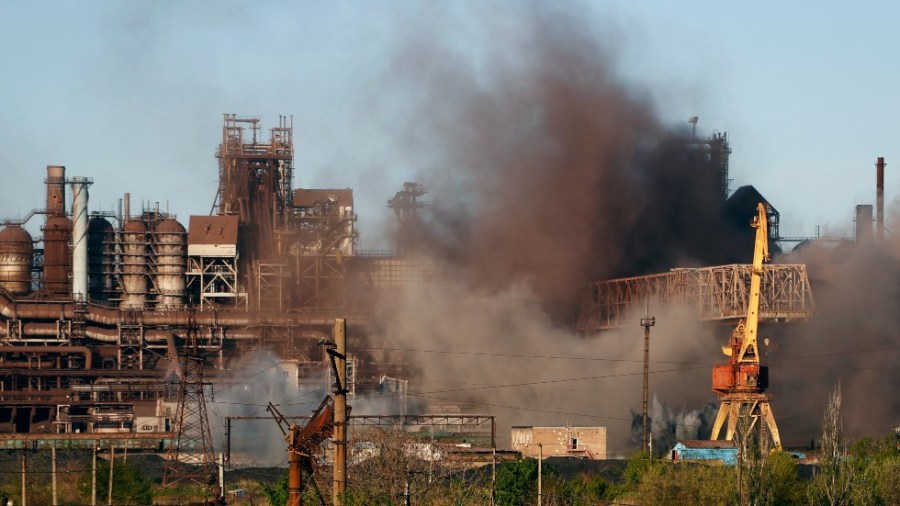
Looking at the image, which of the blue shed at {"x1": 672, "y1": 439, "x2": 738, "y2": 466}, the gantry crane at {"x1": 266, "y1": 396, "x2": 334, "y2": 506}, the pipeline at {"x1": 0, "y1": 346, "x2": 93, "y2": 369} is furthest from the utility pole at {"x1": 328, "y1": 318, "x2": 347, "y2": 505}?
the pipeline at {"x1": 0, "y1": 346, "x2": 93, "y2": 369}

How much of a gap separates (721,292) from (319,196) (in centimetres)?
3954

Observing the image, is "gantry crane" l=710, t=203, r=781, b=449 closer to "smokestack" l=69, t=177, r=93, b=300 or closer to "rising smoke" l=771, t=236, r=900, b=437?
"rising smoke" l=771, t=236, r=900, b=437

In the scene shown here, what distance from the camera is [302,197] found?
134000mm

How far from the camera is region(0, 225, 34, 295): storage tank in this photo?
127125 mm

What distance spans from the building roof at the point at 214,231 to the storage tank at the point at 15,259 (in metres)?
11.7

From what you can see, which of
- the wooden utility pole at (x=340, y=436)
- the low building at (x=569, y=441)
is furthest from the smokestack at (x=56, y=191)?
the wooden utility pole at (x=340, y=436)

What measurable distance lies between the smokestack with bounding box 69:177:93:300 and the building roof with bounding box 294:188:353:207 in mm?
15772

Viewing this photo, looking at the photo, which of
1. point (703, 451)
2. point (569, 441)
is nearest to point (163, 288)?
point (569, 441)

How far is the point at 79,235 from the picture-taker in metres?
127

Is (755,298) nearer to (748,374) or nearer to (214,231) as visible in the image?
(748,374)

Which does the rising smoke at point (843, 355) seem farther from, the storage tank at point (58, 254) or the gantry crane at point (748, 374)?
the storage tank at point (58, 254)

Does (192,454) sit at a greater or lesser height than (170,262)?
lesser

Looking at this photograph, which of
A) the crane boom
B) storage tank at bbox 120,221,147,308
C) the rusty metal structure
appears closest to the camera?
A: the crane boom

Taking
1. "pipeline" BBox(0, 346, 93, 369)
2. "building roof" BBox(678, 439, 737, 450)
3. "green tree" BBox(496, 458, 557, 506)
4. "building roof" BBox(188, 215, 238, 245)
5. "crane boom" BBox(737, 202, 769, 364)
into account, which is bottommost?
"green tree" BBox(496, 458, 557, 506)
